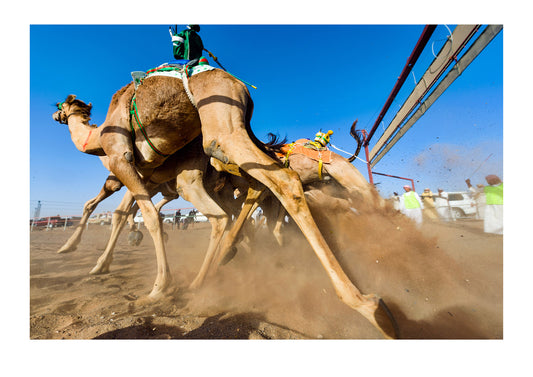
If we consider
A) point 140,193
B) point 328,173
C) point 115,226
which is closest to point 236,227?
point 140,193

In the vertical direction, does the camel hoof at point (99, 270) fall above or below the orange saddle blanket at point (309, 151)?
below

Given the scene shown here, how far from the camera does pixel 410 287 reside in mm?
2457

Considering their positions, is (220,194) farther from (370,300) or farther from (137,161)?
(370,300)

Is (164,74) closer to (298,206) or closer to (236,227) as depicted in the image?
(236,227)

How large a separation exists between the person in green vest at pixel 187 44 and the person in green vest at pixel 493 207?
4767 millimetres

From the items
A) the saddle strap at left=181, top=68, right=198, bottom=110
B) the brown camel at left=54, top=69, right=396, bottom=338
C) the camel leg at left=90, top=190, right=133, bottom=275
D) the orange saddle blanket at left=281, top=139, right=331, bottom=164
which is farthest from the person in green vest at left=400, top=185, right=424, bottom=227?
the camel leg at left=90, top=190, right=133, bottom=275

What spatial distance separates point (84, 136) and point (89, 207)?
197 centimetres

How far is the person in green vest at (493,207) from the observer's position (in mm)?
3619

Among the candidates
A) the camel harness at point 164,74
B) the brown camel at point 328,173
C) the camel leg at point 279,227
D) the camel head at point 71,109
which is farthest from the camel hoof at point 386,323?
the camel head at point 71,109

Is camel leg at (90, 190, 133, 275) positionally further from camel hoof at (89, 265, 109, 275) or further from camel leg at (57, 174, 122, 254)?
camel leg at (57, 174, 122, 254)

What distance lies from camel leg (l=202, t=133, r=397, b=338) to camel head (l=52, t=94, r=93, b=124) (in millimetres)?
3555

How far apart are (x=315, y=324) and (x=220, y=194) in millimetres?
3903

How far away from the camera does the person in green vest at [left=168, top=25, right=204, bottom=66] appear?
10.4 feet

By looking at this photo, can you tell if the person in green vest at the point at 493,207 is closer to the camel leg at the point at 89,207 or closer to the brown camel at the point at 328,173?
the brown camel at the point at 328,173
